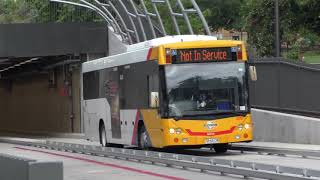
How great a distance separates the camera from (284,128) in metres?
23.8

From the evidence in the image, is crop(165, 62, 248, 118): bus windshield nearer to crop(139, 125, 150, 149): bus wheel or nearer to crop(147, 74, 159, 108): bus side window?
crop(147, 74, 159, 108): bus side window

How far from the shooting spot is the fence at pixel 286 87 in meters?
24.2

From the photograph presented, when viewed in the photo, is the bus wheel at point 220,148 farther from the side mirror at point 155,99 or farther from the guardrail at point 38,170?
the guardrail at point 38,170

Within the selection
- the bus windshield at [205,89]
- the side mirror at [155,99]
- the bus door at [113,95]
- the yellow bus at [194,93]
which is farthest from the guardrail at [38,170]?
the bus door at [113,95]

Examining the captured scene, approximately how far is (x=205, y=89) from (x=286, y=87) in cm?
732

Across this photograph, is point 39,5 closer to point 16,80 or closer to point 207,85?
point 16,80

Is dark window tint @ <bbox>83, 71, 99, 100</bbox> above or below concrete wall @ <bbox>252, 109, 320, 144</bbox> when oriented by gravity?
above

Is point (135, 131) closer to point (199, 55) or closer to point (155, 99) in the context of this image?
point (155, 99)

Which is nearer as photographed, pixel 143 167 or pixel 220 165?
pixel 220 165

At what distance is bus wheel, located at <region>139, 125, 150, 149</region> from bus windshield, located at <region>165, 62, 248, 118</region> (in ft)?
6.95

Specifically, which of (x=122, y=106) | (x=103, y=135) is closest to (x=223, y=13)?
(x=103, y=135)

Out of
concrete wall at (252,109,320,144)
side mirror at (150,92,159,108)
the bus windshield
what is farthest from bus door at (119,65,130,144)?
concrete wall at (252,109,320,144)

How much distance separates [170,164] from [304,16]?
2013cm

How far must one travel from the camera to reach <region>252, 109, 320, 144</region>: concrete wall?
Result: 72.8 feet
